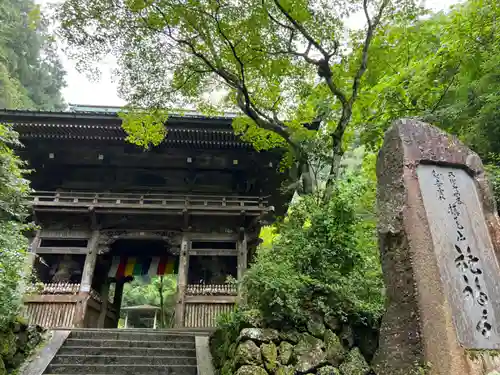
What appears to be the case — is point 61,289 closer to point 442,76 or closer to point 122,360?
point 122,360

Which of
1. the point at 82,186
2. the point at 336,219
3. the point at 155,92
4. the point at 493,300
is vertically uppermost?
the point at 155,92

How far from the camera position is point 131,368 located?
21.2 feet

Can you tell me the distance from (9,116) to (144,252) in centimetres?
659

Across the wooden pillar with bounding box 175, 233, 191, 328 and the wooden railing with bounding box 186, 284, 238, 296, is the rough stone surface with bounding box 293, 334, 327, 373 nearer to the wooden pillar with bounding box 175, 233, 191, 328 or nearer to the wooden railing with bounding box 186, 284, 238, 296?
the wooden railing with bounding box 186, 284, 238, 296

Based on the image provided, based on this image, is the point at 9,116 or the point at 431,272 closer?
the point at 431,272

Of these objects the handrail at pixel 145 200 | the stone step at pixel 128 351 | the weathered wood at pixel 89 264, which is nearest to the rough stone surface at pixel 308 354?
the stone step at pixel 128 351

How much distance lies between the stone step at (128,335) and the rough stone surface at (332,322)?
150 inches

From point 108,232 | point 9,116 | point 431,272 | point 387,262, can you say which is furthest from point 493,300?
point 9,116

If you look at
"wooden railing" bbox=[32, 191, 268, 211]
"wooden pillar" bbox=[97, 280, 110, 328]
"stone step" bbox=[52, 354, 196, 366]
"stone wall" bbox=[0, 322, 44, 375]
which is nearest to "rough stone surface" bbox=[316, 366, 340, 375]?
"stone step" bbox=[52, 354, 196, 366]

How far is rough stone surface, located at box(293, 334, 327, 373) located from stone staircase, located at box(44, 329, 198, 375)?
2.41 metres

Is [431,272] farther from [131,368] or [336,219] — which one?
[131,368]

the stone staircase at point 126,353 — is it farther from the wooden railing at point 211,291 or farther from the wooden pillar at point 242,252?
the wooden pillar at point 242,252

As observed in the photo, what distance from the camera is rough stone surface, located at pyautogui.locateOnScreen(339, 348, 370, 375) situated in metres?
4.99

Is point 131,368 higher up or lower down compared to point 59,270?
lower down
